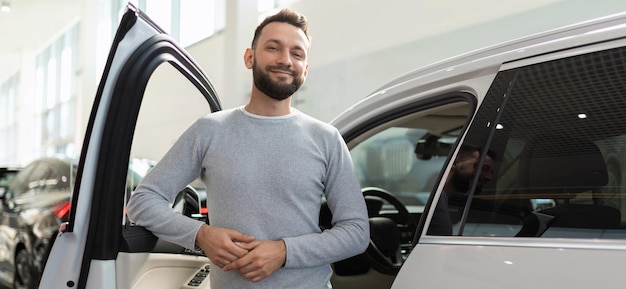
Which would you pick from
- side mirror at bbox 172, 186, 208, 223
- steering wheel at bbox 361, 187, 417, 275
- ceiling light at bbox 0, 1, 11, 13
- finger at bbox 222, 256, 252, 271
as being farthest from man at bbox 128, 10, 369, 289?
ceiling light at bbox 0, 1, 11, 13

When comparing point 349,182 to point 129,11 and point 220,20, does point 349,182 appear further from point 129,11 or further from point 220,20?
point 220,20

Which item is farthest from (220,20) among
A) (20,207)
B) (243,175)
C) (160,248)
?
(243,175)

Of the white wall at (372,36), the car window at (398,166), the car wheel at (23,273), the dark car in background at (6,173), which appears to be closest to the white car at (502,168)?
the white wall at (372,36)

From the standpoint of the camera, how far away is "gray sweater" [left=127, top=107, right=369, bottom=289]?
143 centimetres

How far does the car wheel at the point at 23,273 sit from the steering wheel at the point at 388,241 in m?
3.31

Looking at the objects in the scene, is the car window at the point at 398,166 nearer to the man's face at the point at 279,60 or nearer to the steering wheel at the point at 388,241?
the steering wheel at the point at 388,241

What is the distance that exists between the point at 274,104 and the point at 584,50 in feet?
2.43

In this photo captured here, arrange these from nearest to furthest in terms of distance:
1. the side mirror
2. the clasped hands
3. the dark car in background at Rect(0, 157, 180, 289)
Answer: the clasped hands, the side mirror, the dark car in background at Rect(0, 157, 180, 289)

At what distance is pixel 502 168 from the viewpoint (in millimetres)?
1404

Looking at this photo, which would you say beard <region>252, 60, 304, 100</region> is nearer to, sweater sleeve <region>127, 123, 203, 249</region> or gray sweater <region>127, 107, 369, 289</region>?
gray sweater <region>127, 107, 369, 289</region>

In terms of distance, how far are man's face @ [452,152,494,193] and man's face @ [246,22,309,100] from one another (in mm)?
461

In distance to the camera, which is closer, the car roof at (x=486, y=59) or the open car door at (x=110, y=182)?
the car roof at (x=486, y=59)

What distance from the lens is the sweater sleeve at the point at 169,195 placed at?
144 centimetres

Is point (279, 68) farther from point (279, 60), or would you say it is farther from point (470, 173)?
point (470, 173)
